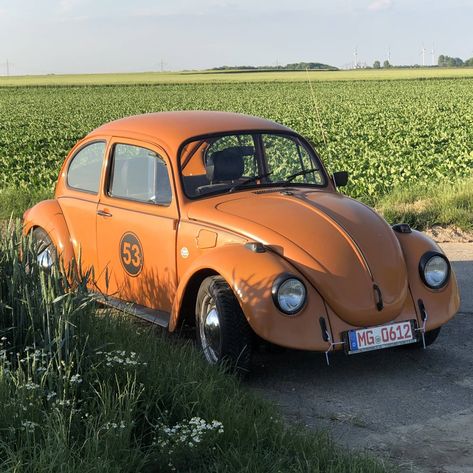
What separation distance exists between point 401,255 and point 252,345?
46.8 inches

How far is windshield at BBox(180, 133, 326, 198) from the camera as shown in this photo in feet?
20.2

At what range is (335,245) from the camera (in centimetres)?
531

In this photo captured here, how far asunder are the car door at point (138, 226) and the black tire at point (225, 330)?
63 centimetres

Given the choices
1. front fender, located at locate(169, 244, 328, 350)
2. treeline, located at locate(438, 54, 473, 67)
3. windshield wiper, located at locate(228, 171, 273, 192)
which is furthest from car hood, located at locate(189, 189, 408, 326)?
treeline, located at locate(438, 54, 473, 67)

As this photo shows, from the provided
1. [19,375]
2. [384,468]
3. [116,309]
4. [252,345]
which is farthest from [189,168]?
[384,468]

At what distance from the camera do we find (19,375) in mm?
3795

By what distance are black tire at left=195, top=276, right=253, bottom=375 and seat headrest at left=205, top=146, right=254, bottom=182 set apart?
1.08m

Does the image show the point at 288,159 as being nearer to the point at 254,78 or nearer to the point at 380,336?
the point at 380,336

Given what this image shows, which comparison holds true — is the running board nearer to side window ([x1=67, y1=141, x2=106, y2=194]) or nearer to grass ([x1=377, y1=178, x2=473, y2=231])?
side window ([x1=67, y1=141, x2=106, y2=194])

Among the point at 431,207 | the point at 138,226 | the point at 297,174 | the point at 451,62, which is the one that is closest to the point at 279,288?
the point at 138,226

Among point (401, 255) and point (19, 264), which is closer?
point (19, 264)

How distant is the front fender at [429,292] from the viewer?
18.0ft

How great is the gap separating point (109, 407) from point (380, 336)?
7.04 ft

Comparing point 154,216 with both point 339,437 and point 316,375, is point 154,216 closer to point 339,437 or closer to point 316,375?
point 316,375
